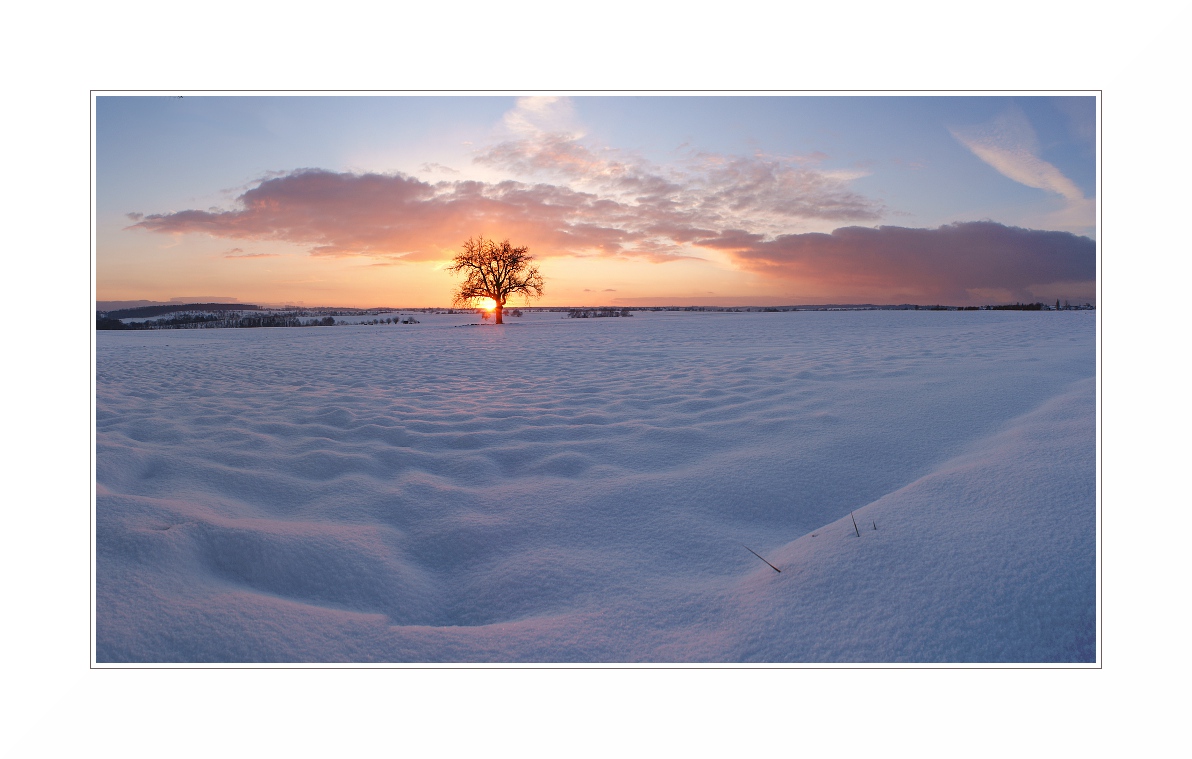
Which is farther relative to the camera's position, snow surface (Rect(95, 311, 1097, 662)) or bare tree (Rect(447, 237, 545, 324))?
bare tree (Rect(447, 237, 545, 324))

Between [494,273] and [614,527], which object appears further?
[494,273]

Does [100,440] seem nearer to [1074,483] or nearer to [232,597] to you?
[232,597]

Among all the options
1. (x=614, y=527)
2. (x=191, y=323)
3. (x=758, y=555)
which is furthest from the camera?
(x=191, y=323)

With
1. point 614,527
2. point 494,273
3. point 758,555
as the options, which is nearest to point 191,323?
point 494,273

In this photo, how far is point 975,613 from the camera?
162cm

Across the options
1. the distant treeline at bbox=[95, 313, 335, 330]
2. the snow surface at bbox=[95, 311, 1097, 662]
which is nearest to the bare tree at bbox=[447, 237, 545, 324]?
the distant treeline at bbox=[95, 313, 335, 330]

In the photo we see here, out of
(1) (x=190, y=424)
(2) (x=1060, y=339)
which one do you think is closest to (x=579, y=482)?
(1) (x=190, y=424)

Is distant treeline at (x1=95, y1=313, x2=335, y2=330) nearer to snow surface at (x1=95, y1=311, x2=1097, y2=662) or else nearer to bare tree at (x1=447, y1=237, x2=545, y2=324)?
bare tree at (x1=447, y1=237, x2=545, y2=324)

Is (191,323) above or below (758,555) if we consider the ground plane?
above

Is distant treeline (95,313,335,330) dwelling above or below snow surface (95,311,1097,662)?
above

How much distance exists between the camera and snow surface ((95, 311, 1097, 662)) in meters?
1.71

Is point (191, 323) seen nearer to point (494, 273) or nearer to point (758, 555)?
point (494, 273)

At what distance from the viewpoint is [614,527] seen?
103 inches

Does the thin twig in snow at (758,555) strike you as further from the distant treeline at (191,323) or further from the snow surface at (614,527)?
the distant treeline at (191,323)
